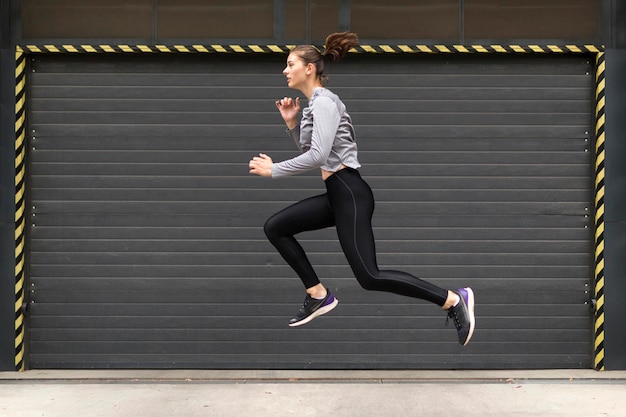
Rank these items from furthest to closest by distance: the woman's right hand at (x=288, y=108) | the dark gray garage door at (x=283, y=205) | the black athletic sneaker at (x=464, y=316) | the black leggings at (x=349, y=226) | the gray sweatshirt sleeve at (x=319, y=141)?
the dark gray garage door at (x=283, y=205), the black athletic sneaker at (x=464, y=316), the woman's right hand at (x=288, y=108), the black leggings at (x=349, y=226), the gray sweatshirt sleeve at (x=319, y=141)

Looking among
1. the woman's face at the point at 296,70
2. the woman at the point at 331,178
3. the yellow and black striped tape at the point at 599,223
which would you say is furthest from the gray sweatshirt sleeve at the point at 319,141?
the yellow and black striped tape at the point at 599,223

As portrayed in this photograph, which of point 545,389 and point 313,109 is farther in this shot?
point 545,389

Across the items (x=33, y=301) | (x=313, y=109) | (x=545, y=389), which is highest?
(x=313, y=109)

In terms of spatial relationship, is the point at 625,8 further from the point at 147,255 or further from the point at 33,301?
the point at 33,301

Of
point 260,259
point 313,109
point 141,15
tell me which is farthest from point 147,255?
point 313,109

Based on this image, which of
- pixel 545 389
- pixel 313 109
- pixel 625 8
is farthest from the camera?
pixel 625 8

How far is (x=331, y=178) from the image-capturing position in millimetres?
5656

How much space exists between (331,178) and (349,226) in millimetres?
326

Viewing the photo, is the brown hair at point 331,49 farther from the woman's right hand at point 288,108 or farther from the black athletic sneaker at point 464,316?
the black athletic sneaker at point 464,316

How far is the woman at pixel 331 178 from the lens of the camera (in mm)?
5480

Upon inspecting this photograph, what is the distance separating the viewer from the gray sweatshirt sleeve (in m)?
5.45

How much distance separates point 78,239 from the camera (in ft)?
30.7

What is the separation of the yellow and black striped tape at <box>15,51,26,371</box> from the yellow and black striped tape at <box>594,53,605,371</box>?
5.82m

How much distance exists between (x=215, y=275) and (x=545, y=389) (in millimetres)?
3426
